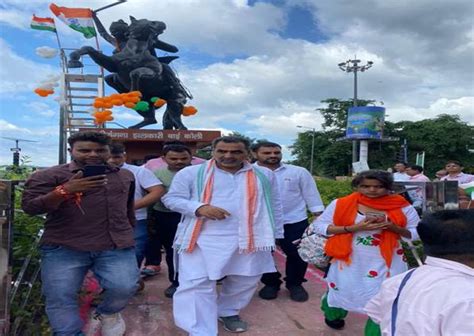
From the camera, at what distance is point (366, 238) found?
2.99m

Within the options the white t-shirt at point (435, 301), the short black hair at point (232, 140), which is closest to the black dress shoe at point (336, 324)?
the short black hair at point (232, 140)

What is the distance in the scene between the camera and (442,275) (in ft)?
4.35

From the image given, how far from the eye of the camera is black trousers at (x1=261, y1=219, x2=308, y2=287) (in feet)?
13.8

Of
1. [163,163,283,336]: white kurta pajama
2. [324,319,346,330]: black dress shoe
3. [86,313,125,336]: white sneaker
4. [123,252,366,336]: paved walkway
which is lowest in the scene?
[123,252,366,336]: paved walkway

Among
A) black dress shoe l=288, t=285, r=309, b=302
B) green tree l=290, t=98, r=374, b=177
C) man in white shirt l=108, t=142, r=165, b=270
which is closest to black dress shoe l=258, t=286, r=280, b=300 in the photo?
black dress shoe l=288, t=285, r=309, b=302

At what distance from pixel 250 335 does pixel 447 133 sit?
140ft

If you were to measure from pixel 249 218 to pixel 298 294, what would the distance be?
134 centimetres

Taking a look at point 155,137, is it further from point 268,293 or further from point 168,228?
point 268,293

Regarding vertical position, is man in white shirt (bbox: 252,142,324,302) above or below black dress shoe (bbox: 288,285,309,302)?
above

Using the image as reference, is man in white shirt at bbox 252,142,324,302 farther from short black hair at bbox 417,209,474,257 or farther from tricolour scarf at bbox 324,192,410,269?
short black hair at bbox 417,209,474,257

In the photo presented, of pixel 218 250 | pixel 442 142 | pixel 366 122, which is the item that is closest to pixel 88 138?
pixel 218 250

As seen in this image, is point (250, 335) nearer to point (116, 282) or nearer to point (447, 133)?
point (116, 282)

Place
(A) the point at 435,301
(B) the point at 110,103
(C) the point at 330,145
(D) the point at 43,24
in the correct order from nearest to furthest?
1. (A) the point at 435,301
2. (B) the point at 110,103
3. (D) the point at 43,24
4. (C) the point at 330,145

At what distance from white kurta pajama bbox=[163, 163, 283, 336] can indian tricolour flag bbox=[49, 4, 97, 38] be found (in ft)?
34.6
